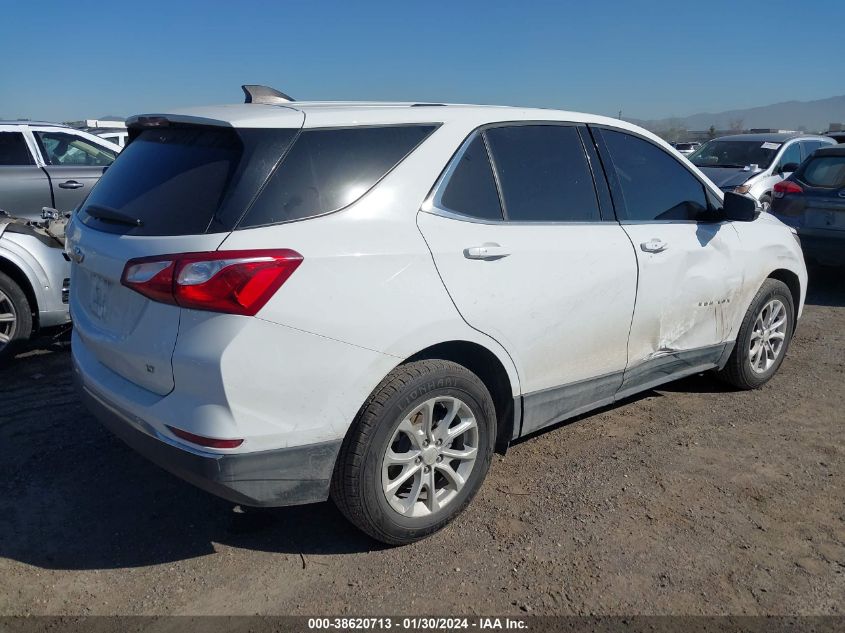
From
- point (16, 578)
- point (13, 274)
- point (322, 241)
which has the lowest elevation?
point (16, 578)

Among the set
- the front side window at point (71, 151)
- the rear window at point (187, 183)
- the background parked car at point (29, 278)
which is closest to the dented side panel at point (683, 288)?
the rear window at point (187, 183)

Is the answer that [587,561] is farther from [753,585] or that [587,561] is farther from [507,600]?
[753,585]

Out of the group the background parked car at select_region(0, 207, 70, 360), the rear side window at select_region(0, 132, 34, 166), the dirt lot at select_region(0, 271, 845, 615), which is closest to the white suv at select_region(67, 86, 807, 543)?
the dirt lot at select_region(0, 271, 845, 615)

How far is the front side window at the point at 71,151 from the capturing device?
320 inches

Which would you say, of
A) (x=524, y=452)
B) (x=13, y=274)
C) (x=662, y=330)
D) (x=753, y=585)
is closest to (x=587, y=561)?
(x=753, y=585)

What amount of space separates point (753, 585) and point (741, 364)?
2203 mm

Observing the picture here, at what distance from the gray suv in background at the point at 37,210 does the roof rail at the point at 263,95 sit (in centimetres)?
252

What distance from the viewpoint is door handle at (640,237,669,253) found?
3.91 m

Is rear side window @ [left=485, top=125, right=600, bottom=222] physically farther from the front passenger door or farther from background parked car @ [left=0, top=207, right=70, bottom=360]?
the front passenger door

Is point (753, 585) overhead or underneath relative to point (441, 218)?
underneath

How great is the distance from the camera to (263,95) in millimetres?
3479

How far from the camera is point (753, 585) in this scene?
9.73 ft

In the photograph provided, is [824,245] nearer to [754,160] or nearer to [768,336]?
[768,336]

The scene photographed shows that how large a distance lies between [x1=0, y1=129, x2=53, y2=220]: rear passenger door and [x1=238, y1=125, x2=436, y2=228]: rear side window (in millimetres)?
5788
